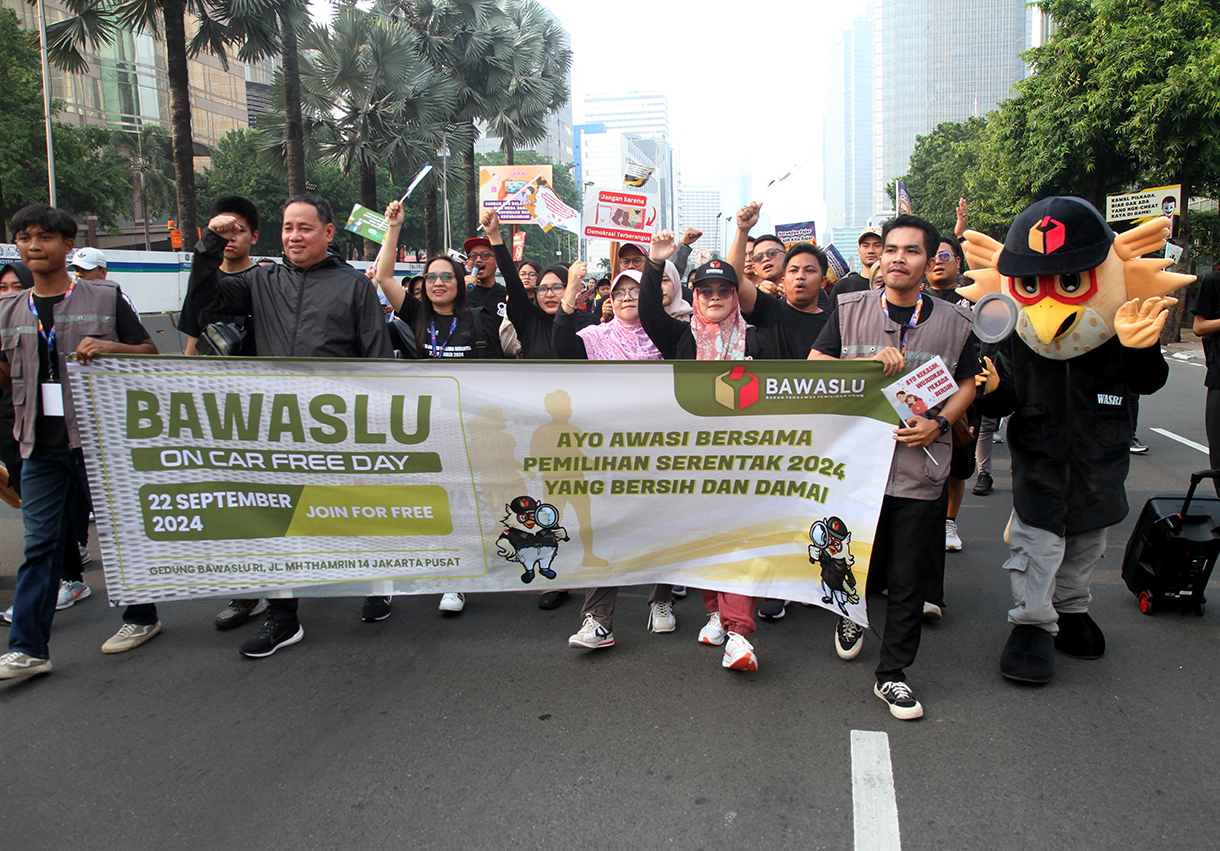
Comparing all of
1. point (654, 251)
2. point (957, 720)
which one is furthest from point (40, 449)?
point (957, 720)

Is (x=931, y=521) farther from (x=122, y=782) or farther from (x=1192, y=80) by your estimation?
(x=1192, y=80)

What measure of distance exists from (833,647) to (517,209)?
37.7ft

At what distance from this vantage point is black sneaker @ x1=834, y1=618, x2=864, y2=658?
387cm

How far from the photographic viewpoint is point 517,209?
14.2 metres

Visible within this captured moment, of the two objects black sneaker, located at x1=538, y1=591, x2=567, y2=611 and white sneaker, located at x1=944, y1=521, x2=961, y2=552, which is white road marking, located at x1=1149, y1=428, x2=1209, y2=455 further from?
black sneaker, located at x1=538, y1=591, x2=567, y2=611

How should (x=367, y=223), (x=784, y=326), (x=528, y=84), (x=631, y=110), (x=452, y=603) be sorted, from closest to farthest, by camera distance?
(x=452, y=603), (x=784, y=326), (x=367, y=223), (x=528, y=84), (x=631, y=110)

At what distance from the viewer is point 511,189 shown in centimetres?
1448

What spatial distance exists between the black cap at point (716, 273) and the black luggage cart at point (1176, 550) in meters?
2.41

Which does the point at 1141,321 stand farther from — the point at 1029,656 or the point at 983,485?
the point at 983,485

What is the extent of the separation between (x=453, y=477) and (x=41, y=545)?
1.82 meters

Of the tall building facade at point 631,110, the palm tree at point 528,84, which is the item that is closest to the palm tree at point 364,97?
the palm tree at point 528,84

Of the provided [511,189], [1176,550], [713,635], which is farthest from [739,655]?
[511,189]

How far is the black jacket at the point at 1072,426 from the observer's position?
3562mm

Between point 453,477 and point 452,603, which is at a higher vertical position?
point 453,477
